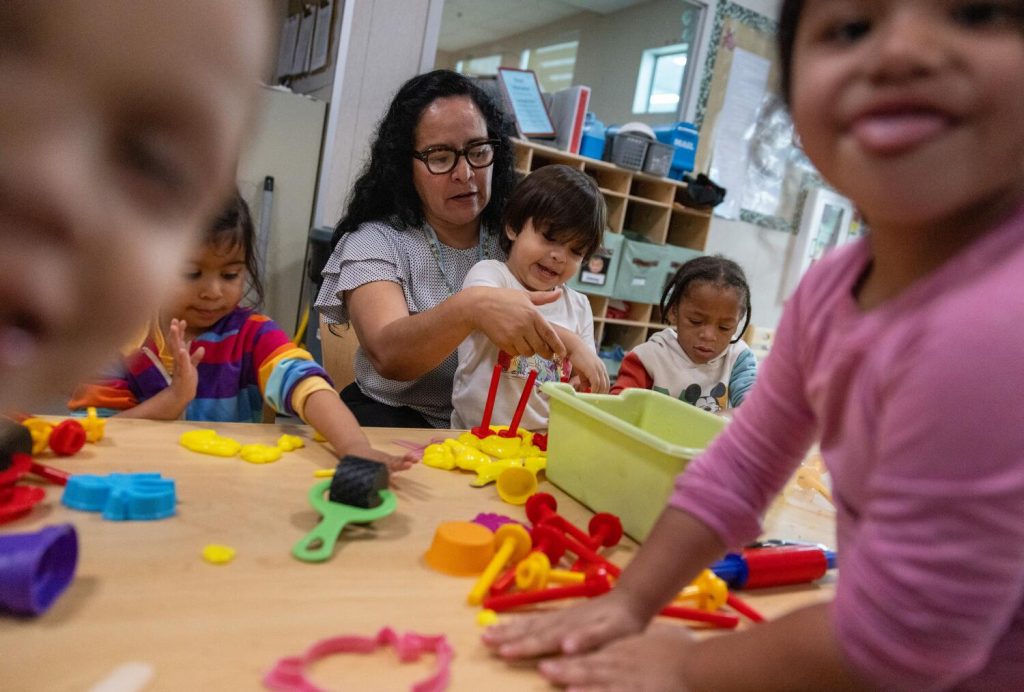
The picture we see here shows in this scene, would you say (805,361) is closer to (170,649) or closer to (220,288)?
(170,649)

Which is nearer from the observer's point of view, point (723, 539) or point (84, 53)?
point (84, 53)

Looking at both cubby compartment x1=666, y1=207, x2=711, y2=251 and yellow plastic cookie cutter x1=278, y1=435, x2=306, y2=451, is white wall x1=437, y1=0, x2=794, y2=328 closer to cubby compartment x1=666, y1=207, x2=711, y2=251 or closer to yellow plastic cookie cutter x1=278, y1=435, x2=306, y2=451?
cubby compartment x1=666, y1=207, x2=711, y2=251

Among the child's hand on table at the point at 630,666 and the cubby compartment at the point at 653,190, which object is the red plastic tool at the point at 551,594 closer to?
the child's hand on table at the point at 630,666

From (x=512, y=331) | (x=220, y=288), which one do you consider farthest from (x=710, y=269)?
(x=220, y=288)

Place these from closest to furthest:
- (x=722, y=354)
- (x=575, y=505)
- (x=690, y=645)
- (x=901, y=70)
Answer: (x=901, y=70), (x=690, y=645), (x=575, y=505), (x=722, y=354)

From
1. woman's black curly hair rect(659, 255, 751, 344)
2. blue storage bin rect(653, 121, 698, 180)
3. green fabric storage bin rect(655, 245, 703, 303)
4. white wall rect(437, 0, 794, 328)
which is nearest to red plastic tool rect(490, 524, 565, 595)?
woman's black curly hair rect(659, 255, 751, 344)

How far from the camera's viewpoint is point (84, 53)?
0.16m

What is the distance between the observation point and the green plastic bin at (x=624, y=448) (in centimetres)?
63

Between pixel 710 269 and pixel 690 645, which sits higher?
pixel 710 269

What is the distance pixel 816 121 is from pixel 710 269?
123 cm

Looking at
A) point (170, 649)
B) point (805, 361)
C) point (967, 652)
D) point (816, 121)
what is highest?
point (816, 121)

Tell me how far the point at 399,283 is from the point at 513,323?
0.37m

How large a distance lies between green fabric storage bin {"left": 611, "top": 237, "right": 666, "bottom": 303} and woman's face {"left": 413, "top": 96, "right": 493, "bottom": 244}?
1.76 m

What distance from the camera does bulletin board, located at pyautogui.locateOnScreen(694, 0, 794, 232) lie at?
11.5ft
